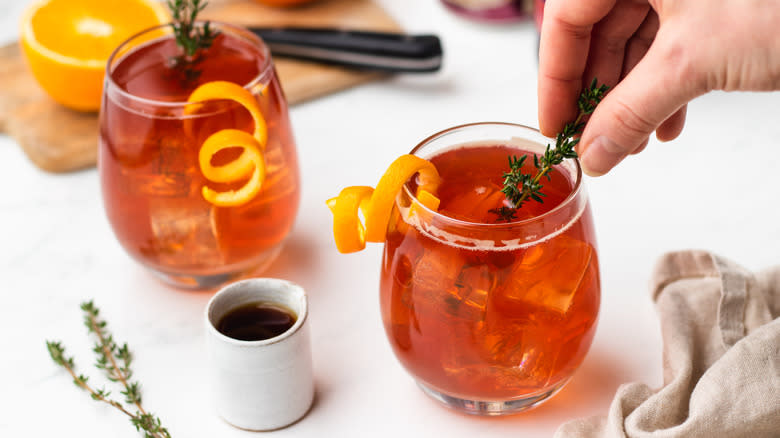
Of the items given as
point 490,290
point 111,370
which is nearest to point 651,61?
point 490,290

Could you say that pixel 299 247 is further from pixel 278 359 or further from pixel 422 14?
pixel 422 14

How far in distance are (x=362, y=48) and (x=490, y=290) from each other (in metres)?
0.93

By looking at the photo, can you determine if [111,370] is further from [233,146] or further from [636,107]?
[636,107]

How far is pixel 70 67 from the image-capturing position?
1.63 meters

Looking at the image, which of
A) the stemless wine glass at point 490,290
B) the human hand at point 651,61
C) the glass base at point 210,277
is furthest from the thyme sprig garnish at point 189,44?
the human hand at point 651,61

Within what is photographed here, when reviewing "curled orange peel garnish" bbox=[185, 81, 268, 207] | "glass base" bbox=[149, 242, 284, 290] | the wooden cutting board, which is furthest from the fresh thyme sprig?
the wooden cutting board

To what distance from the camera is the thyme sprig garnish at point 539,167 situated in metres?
1.00

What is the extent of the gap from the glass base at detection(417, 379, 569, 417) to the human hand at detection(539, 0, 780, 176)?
0.29 metres

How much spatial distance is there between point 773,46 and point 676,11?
0.33 feet

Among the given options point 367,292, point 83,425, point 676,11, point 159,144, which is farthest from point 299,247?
point 676,11

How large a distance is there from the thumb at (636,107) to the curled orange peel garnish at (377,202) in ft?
0.61

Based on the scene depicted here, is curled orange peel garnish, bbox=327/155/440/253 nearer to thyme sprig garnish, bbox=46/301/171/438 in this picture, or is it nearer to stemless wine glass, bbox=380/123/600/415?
stemless wine glass, bbox=380/123/600/415

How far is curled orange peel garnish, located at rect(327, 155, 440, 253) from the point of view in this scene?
3.34 feet

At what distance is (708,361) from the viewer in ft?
3.72
